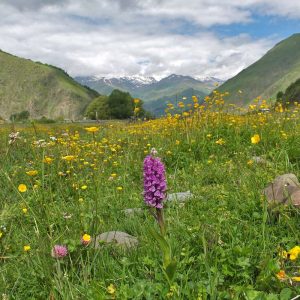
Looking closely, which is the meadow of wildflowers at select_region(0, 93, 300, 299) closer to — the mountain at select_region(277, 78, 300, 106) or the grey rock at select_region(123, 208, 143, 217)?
the grey rock at select_region(123, 208, 143, 217)

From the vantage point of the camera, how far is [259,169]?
5227 millimetres

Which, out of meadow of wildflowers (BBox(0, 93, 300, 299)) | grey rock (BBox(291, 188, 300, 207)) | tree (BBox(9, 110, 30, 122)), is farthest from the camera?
tree (BBox(9, 110, 30, 122))

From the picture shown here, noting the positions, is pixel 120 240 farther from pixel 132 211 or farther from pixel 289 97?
pixel 289 97

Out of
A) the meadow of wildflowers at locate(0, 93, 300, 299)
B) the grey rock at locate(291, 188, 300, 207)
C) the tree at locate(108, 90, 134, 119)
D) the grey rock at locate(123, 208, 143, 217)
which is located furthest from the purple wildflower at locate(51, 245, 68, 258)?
the tree at locate(108, 90, 134, 119)

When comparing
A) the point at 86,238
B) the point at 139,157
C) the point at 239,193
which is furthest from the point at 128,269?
the point at 139,157

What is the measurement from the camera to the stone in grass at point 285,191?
3681 mm

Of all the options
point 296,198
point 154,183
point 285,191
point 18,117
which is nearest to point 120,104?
point 18,117

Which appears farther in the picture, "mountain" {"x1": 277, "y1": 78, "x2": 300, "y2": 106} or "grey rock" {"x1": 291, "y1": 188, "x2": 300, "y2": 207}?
"mountain" {"x1": 277, "y1": 78, "x2": 300, "y2": 106}

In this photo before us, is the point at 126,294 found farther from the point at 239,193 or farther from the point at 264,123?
the point at 264,123

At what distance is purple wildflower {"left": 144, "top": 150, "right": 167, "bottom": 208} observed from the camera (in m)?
2.45

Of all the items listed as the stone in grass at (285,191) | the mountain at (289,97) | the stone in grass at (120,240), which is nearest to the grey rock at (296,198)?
the stone in grass at (285,191)

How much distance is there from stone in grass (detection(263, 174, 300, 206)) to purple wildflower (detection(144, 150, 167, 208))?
151 cm

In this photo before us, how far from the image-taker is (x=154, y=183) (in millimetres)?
2473

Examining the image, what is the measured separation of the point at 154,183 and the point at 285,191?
6.15ft
